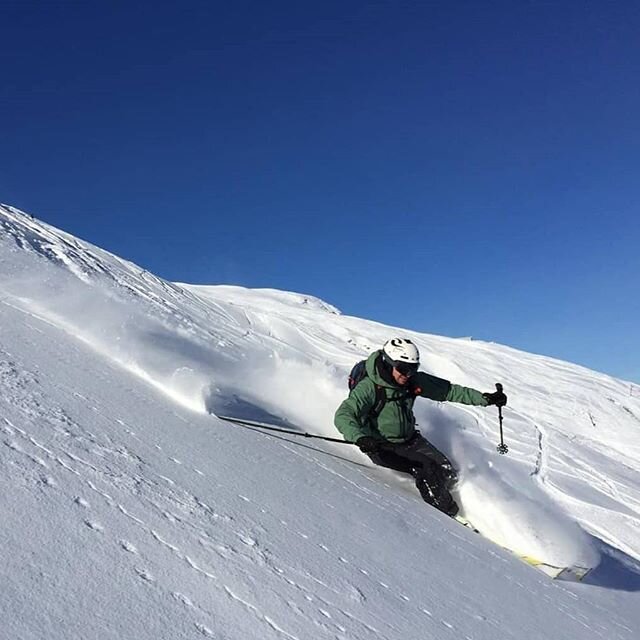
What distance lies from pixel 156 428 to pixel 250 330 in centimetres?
1306

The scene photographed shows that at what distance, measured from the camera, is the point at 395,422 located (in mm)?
6883

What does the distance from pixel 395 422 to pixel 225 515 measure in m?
3.61

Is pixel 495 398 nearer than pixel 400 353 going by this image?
No

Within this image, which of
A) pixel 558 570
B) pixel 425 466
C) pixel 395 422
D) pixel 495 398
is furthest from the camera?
pixel 495 398

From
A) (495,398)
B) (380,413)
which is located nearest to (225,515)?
(380,413)

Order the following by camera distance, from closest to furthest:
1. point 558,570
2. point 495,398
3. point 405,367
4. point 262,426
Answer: point 558,570 < point 262,426 < point 405,367 < point 495,398

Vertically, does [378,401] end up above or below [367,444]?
above

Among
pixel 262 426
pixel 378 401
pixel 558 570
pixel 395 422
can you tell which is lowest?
pixel 558 570

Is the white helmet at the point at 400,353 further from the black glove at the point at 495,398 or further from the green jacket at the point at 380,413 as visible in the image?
the black glove at the point at 495,398

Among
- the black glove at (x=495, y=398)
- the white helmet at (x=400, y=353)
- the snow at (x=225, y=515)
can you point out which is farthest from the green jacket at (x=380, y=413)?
the black glove at (x=495, y=398)

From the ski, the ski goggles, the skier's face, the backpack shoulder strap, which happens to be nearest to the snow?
the ski

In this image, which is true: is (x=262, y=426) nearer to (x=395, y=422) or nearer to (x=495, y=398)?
(x=395, y=422)

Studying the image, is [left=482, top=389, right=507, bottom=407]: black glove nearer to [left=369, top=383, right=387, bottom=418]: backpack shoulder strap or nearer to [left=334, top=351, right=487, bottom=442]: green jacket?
[left=334, top=351, right=487, bottom=442]: green jacket

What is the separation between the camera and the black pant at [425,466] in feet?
21.5
